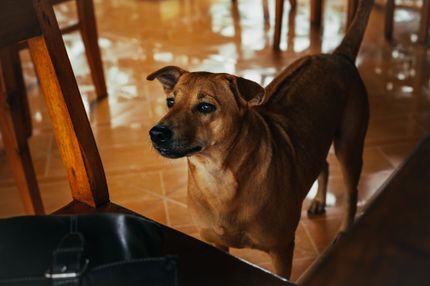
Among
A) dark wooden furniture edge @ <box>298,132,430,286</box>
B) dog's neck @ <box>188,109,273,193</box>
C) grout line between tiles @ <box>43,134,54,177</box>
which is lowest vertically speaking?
grout line between tiles @ <box>43,134,54,177</box>

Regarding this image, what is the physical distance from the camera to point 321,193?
2.12 meters

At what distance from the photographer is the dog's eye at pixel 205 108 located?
140cm

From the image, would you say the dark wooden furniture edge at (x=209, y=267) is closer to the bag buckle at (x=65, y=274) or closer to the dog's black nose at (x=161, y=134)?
the bag buckle at (x=65, y=274)

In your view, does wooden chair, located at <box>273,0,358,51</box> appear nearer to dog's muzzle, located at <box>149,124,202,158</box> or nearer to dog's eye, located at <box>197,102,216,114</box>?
dog's eye, located at <box>197,102,216,114</box>

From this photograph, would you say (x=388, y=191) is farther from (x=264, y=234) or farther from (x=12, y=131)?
(x=12, y=131)

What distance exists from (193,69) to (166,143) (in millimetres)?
1955

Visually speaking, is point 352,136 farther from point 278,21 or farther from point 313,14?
point 313,14

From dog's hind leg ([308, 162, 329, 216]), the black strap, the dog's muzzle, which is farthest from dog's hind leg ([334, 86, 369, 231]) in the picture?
the black strap

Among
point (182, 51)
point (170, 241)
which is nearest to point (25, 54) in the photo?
point (182, 51)

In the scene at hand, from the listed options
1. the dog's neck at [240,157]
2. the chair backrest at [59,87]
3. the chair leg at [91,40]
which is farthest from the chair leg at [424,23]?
the chair backrest at [59,87]

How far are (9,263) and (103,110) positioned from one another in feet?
7.07

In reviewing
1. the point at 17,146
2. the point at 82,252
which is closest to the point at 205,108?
the point at 82,252

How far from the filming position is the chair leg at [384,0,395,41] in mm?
3514

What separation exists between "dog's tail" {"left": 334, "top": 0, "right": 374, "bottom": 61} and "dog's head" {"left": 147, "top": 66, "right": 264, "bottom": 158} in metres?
0.54
